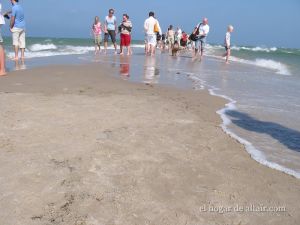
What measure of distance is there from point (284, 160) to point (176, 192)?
4.79 ft

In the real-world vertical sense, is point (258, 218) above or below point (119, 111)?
below

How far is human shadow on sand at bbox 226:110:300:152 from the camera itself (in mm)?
4273

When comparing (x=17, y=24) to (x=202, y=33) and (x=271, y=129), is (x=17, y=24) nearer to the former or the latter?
(x=271, y=129)

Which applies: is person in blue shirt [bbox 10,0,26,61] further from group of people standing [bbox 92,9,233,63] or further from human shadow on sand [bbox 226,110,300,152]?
human shadow on sand [bbox 226,110,300,152]

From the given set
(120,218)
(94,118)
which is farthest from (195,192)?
(94,118)

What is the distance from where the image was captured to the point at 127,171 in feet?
9.80

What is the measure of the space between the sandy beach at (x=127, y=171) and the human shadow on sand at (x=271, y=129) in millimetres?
347

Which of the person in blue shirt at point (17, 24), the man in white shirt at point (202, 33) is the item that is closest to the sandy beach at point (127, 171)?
the person in blue shirt at point (17, 24)

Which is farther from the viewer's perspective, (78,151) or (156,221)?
(78,151)

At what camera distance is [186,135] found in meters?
4.04

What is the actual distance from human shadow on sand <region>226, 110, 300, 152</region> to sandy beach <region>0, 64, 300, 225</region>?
1.14 ft

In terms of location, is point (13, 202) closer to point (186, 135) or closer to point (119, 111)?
point (186, 135)

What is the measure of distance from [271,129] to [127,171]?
8.12 feet

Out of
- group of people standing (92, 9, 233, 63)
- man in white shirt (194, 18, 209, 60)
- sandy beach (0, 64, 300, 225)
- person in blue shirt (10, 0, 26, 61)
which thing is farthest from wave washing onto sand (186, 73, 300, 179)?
man in white shirt (194, 18, 209, 60)
